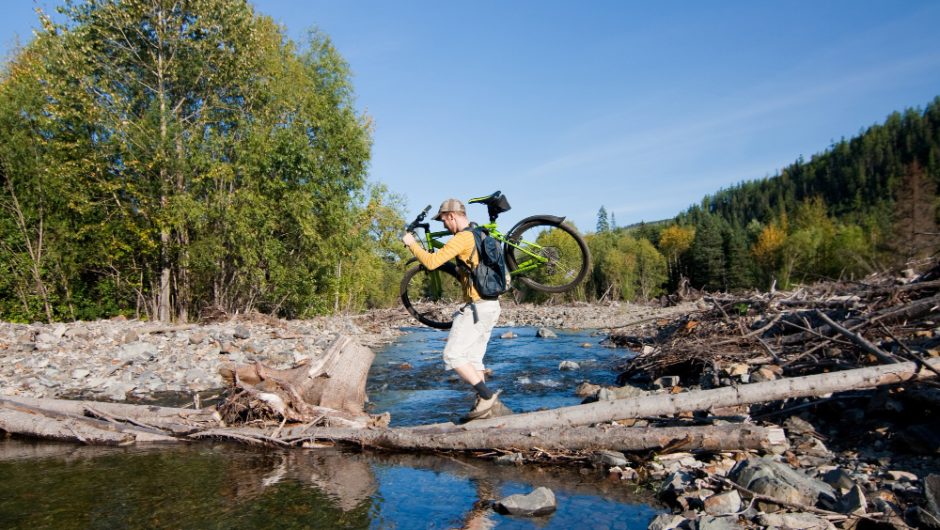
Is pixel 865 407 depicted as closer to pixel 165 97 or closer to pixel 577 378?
pixel 577 378

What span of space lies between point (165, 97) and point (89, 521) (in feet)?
69.1

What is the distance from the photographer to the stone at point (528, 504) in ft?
14.3

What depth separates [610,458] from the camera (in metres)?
5.39

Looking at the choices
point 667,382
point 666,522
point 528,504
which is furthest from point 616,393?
point 666,522

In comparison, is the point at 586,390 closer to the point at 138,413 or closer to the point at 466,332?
the point at 466,332

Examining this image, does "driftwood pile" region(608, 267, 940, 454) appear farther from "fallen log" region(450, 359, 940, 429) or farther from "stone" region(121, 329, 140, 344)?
"stone" region(121, 329, 140, 344)

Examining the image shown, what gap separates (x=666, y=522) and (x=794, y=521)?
875 mm

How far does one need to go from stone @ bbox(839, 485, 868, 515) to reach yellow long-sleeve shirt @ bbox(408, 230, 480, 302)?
13.7 feet

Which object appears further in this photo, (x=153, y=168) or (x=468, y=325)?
(x=153, y=168)

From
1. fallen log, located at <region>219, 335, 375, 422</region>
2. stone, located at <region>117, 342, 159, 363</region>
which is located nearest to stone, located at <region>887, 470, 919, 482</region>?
fallen log, located at <region>219, 335, 375, 422</region>

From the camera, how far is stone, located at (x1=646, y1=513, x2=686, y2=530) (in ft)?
12.7

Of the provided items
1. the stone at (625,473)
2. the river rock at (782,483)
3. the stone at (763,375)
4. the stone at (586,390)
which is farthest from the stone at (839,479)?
the stone at (586,390)

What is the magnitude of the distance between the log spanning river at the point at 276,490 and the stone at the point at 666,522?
198 mm

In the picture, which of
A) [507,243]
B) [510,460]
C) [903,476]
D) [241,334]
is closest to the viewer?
[903,476]
